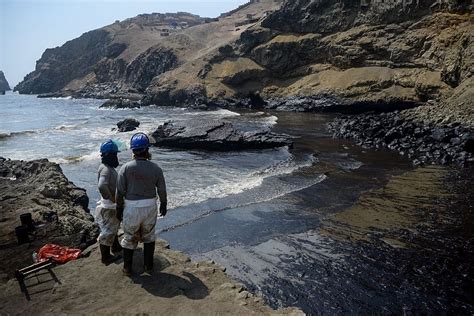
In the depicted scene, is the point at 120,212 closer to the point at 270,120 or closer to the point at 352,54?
the point at 270,120

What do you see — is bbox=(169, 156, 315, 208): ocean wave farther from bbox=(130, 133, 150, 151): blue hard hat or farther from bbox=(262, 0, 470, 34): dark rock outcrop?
bbox=(262, 0, 470, 34): dark rock outcrop

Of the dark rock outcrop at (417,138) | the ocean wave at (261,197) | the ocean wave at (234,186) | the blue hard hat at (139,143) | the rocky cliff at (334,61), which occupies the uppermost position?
the rocky cliff at (334,61)

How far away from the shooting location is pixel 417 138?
24516mm

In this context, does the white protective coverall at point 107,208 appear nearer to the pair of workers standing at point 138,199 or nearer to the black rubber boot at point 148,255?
the pair of workers standing at point 138,199

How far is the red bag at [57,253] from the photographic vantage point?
7.53 m

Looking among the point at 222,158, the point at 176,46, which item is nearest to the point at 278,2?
the point at 176,46

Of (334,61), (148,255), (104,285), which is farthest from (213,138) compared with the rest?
(334,61)

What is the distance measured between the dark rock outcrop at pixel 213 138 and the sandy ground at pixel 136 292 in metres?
18.1

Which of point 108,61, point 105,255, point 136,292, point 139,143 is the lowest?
point 136,292

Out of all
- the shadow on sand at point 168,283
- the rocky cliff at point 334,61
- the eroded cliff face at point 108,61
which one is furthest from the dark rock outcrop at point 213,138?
the eroded cliff face at point 108,61

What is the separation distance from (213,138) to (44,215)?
16.5 metres

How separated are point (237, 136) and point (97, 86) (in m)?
92.2

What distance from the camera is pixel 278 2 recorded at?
114688 millimetres

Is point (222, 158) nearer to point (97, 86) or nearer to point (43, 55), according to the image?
point (97, 86)
